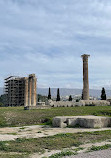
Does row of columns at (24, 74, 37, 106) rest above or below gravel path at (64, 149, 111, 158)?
above

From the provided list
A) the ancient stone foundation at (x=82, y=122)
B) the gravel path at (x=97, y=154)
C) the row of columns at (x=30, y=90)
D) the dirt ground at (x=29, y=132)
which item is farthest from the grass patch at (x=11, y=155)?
the row of columns at (x=30, y=90)

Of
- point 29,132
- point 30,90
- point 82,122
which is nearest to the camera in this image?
point 29,132

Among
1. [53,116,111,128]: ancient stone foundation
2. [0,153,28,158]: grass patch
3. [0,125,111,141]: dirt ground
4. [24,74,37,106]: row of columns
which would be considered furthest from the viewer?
[24,74,37,106]: row of columns

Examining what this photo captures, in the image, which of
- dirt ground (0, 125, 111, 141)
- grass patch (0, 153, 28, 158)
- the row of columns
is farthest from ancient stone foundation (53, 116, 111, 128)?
the row of columns

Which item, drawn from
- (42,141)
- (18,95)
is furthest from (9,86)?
(42,141)

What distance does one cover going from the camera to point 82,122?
1387 cm

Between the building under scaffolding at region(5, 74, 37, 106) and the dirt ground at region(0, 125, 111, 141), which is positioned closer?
the dirt ground at region(0, 125, 111, 141)

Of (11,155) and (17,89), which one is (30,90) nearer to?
(17,89)

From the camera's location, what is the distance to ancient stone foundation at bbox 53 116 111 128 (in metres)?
13.5

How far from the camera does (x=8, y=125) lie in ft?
48.0

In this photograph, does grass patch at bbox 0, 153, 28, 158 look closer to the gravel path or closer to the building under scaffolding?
the gravel path

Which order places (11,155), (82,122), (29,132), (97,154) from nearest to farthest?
1. (97,154)
2. (11,155)
3. (29,132)
4. (82,122)

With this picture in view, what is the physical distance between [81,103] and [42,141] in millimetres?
28499

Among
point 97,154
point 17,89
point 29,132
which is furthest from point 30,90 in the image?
point 97,154
